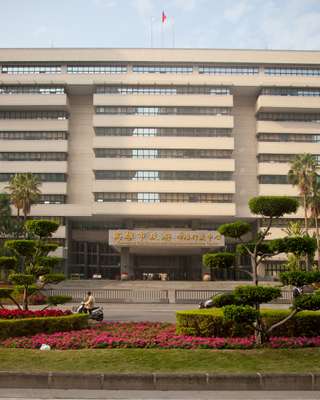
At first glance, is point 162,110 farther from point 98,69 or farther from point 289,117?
point 289,117

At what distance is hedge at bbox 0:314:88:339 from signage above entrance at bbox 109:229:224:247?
47.2 metres

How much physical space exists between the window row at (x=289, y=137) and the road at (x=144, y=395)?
6764 centimetres

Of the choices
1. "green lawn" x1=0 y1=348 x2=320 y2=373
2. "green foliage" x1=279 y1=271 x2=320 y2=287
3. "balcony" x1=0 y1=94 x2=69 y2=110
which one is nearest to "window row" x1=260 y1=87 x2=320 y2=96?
"balcony" x1=0 y1=94 x2=69 y2=110

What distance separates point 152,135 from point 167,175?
6.41 metres

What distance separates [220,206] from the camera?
237ft

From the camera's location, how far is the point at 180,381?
11828 mm

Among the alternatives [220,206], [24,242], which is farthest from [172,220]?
[24,242]

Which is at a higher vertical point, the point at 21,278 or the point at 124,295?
the point at 21,278

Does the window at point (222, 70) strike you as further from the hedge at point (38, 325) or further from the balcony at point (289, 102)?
the hedge at point (38, 325)

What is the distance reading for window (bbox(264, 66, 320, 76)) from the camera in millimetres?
77000

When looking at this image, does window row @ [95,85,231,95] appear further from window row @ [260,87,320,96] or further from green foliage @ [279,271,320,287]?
green foliage @ [279,271,320,287]

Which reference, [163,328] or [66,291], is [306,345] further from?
[66,291]

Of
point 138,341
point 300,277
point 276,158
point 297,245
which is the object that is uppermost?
point 276,158

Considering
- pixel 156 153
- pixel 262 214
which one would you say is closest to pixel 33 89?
pixel 156 153
